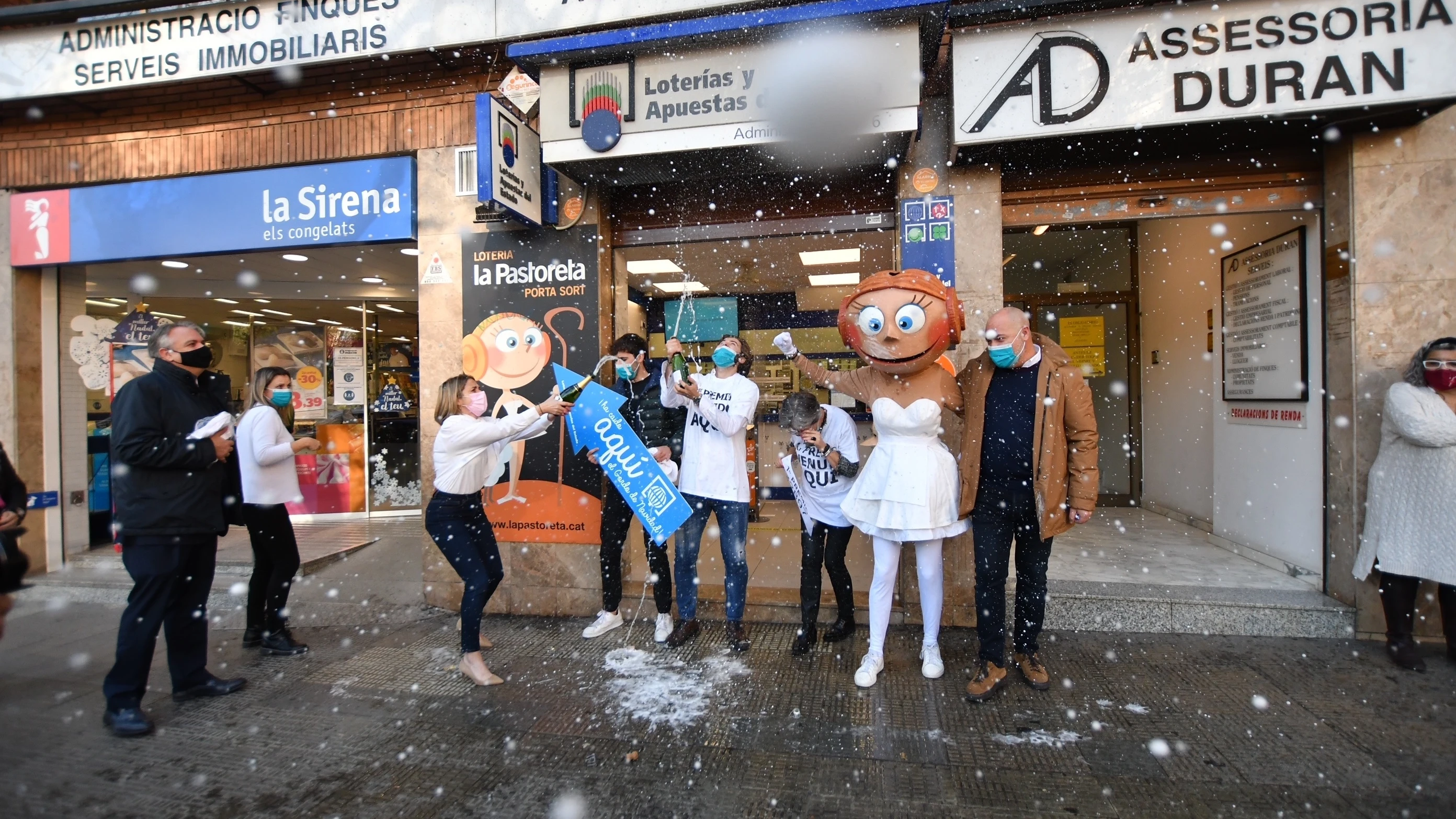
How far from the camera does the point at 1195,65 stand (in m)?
4.30

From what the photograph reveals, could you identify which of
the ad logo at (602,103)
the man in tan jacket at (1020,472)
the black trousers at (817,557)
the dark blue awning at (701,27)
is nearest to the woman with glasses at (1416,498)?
the man in tan jacket at (1020,472)

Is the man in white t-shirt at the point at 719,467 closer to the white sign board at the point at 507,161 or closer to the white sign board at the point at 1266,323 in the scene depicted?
the white sign board at the point at 507,161

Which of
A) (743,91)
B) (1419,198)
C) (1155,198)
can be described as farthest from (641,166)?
(1419,198)

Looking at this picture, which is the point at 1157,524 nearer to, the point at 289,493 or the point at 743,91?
the point at 743,91

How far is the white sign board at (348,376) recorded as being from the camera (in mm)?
9062

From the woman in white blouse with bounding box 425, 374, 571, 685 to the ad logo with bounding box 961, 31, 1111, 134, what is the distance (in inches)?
131

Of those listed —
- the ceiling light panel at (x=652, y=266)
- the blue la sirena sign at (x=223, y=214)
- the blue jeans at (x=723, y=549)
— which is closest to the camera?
the blue jeans at (x=723, y=549)

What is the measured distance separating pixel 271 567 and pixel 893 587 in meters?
4.05

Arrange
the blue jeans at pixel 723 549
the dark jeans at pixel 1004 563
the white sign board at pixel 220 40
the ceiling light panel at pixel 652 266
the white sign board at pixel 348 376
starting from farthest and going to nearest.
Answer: the white sign board at pixel 348 376
the ceiling light panel at pixel 652 266
the white sign board at pixel 220 40
the blue jeans at pixel 723 549
the dark jeans at pixel 1004 563

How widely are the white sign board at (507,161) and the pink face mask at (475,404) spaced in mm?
1420

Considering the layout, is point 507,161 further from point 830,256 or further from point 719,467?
point 830,256

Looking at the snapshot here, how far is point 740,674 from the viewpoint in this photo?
13.5 feet

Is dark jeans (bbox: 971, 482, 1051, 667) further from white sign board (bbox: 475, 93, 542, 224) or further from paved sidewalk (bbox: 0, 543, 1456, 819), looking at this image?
white sign board (bbox: 475, 93, 542, 224)

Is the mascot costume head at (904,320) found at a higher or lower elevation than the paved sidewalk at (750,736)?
higher
